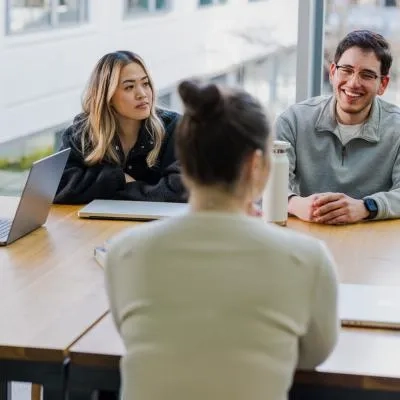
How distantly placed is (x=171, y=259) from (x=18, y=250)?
0.98 metres

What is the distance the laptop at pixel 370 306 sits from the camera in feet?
5.90

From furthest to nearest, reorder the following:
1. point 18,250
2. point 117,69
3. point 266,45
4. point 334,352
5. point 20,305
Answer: point 266,45 < point 117,69 < point 18,250 < point 20,305 < point 334,352

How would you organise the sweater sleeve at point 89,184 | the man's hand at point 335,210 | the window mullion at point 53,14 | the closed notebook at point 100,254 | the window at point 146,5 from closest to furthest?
the closed notebook at point 100,254 < the man's hand at point 335,210 < the sweater sleeve at point 89,184 < the window mullion at point 53,14 < the window at point 146,5

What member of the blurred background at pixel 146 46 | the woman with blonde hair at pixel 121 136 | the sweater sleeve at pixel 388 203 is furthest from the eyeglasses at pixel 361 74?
the blurred background at pixel 146 46

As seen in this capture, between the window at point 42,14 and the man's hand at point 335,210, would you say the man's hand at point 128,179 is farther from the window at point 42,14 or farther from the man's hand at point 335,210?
the window at point 42,14

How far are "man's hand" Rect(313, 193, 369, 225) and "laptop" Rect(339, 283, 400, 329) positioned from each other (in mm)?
597

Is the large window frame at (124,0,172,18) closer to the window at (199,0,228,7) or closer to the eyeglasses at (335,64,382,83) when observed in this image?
the window at (199,0,228,7)

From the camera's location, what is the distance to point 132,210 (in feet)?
8.84

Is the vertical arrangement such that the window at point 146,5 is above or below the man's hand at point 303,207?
above

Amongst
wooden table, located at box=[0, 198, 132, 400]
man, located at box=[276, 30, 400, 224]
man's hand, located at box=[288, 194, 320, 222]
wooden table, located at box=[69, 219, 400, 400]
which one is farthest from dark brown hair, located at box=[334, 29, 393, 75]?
wooden table, located at box=[69, 219, 400, 400]

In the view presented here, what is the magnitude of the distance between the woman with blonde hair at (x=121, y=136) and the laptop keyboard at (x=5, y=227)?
273 millimetres

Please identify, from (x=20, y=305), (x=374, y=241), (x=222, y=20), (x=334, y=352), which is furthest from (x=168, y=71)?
(x=334, y=352)

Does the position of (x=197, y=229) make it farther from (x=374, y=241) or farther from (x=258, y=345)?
(x=374, y=241)

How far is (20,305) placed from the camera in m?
1.92
